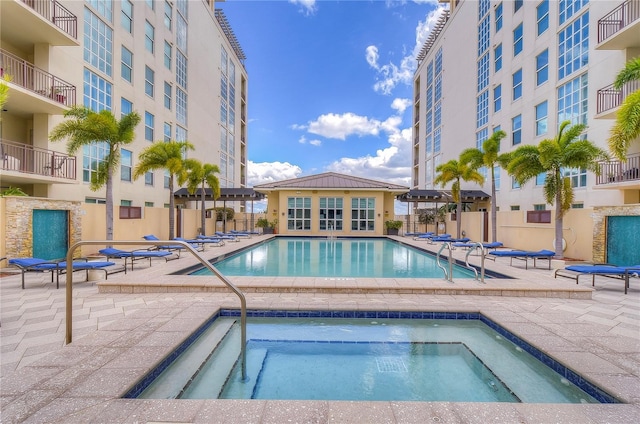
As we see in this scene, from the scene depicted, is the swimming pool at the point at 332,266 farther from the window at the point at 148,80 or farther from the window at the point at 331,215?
the window at the point at 148,80

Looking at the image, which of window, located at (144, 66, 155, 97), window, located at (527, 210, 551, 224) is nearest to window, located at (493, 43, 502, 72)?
window, located at (527, 210, 551, 224)

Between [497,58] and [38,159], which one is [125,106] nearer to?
[38,159]

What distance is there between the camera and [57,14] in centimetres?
1318

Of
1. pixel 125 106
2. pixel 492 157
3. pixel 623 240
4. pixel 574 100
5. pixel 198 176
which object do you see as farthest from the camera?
pixel 198 176

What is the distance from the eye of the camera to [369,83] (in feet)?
126

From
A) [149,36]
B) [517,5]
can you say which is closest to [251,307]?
[149,36]

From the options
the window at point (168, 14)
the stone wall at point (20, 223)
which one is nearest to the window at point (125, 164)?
the stone wall at point (20, 223)

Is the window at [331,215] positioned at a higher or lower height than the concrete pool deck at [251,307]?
higher

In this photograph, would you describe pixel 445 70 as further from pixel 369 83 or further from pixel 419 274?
pixel 419 274

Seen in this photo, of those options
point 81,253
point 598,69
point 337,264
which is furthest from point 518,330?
point 598,69

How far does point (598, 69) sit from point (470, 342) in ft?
54.9

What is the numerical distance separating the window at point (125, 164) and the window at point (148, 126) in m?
2.14

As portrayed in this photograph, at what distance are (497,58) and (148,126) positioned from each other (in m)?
25.3

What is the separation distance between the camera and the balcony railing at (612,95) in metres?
12.4
